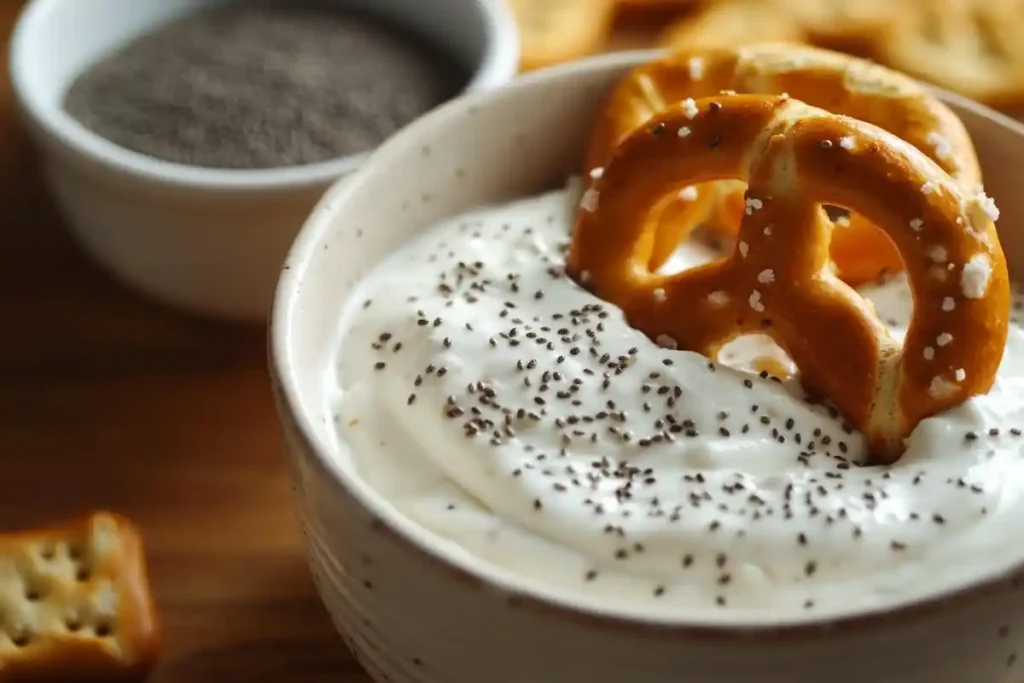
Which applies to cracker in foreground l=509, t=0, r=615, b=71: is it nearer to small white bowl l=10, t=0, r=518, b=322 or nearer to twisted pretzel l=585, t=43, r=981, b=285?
small white bowl l=10, t=0, r=518, b=322

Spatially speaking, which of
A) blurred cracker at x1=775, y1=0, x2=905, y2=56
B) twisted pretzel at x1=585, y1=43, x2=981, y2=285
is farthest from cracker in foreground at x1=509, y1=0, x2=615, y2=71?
twisted pretzel at x1=585, y1=43, x2=981, y2=285

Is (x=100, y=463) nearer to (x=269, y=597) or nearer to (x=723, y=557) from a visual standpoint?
A: (x=269, y=597)

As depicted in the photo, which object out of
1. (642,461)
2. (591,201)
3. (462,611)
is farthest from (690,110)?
(462,611)

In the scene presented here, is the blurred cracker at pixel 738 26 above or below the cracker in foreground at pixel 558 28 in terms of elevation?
above

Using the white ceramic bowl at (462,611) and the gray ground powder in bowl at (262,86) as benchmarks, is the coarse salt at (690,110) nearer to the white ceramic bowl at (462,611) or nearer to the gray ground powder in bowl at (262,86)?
the white ceramic bowl at (462,611)

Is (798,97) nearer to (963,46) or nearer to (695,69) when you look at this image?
(695,69)

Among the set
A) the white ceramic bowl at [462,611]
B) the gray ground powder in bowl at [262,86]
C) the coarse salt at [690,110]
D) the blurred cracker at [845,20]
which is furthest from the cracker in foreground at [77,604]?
the blurred cracker at [845,20]
